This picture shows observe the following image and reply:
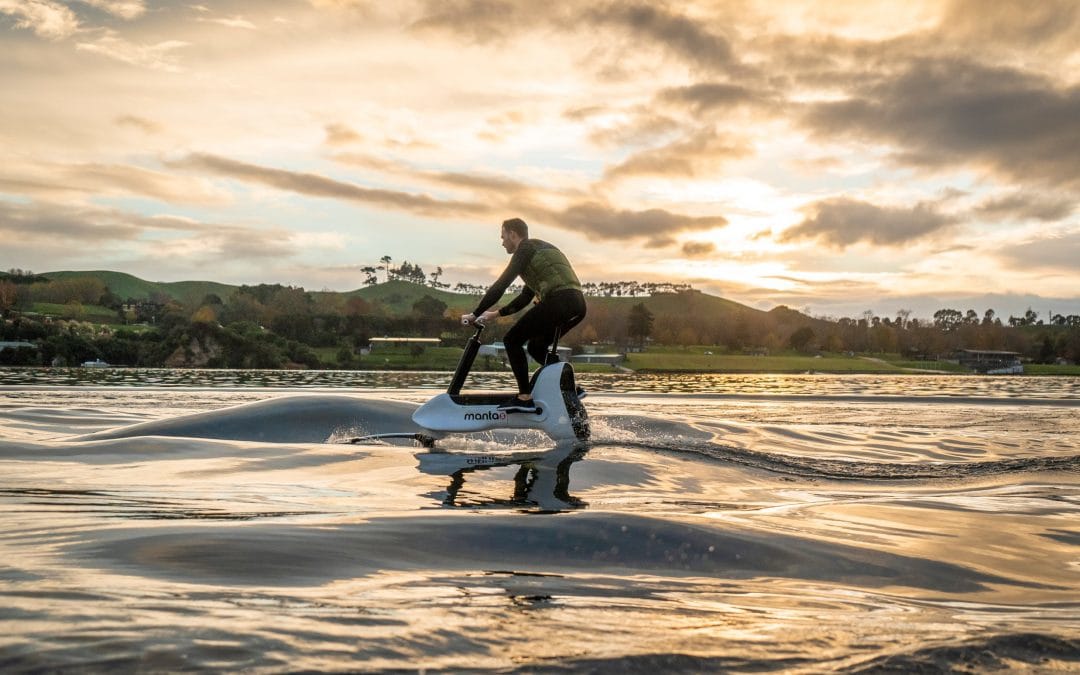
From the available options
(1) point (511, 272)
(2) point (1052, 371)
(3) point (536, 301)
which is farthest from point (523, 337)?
(2) point (1052, 371)

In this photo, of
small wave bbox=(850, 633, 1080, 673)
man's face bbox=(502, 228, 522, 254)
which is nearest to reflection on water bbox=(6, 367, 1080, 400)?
man's face bbox=(502, 228, 522, 254)

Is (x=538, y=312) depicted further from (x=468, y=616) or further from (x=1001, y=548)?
(x=468, y=616)

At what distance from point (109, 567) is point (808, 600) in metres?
4.03

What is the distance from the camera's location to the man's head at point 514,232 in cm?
1295

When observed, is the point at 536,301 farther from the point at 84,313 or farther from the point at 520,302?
the point at 84,313

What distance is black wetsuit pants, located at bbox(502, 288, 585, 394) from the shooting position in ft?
42.2

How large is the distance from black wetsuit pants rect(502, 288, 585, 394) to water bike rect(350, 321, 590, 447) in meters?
0.18

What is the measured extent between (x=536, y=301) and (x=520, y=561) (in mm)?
8179

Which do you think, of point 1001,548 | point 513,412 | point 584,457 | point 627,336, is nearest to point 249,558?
point 1001,548

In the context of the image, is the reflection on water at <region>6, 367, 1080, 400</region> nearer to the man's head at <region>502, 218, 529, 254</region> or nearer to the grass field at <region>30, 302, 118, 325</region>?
the man's head at <region>502, 218, 529, 254</region>

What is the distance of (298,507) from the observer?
732 centimetres

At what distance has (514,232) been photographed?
13.0 metres

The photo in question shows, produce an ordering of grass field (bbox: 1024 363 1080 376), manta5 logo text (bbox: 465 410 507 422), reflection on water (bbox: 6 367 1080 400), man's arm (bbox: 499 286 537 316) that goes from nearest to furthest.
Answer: manta5 logo text (bbox: 465 410 507 422) → man's arm (bbox: 499 286 537 316) → reflection on water (bbox: 6 367 1080 400) → grass field (bbox: 1024 363 1080 376)

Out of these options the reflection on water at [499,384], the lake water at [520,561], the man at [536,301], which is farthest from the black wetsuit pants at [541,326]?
the reflection on water at [499,384]
